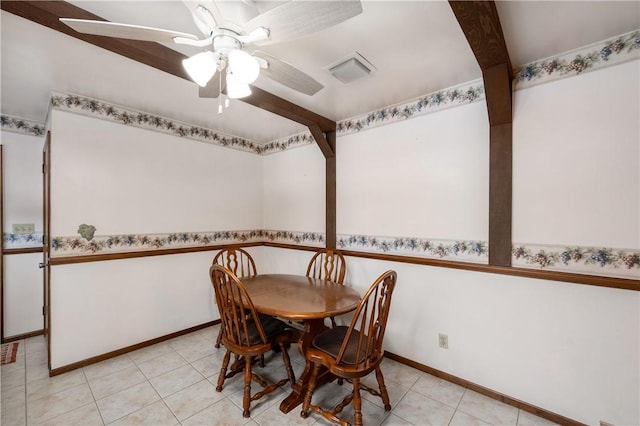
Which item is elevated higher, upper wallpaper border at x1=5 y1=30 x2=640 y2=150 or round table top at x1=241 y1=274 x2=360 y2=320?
upper wallpaper border at x1=5 y1=30 x2=640 y2=150

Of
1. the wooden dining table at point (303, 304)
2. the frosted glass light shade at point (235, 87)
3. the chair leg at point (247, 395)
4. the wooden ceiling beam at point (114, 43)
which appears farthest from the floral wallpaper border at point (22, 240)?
the frosted glass light shade at point (235, 87)

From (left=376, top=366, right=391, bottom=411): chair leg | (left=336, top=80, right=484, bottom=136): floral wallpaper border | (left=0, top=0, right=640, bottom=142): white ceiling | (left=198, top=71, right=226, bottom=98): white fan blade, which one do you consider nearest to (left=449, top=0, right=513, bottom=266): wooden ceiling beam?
(left=0, top=0, right=640, bottom=142): white ceiling

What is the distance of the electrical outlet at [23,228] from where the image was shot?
2.79m

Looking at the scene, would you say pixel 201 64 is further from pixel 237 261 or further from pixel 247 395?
pixel 237 261

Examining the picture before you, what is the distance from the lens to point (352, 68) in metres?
1.85

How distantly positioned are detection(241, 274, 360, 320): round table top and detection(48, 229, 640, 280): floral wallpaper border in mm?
659

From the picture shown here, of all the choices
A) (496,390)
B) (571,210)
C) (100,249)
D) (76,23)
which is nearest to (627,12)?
(571,210)

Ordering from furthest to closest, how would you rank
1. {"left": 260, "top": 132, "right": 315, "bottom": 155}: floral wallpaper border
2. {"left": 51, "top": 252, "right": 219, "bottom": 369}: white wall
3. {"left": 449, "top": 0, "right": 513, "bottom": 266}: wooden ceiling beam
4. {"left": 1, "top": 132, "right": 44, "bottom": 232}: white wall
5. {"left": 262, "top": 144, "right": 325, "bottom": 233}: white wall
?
{"left": 260, "top": 132, "right": 315, "bottom": 155}: floral wallpaper border < {"left": 262, "top": 144, "right": 325, "bottom": 233}: white wall < {"left": 1, "top": 132, "right": 44, "bottom": 232}: white wall < {"left": 51, "top": 252, "right": 219, "bottom": 369}: white wall < {"left": 449, "top": 0, "right": 513, "bottom": 266}: wooden ceiling beam

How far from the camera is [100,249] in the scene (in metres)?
2.51

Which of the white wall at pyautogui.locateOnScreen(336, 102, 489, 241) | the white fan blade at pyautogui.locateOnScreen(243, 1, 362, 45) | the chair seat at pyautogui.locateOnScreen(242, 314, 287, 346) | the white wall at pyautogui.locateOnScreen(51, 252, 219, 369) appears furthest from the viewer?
the white wall at pyautogui.locateOnScreen(51, 252, 219, 369)

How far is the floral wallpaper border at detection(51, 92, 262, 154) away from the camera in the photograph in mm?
2336

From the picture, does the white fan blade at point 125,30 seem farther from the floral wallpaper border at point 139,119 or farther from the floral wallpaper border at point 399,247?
the floral wallpaper border at point 399,247

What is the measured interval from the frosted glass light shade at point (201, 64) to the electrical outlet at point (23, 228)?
309 cm

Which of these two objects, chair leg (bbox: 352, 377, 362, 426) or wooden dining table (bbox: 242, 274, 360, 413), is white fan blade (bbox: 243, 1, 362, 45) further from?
chair leg (bbox: 352, 377, 362, 426)
